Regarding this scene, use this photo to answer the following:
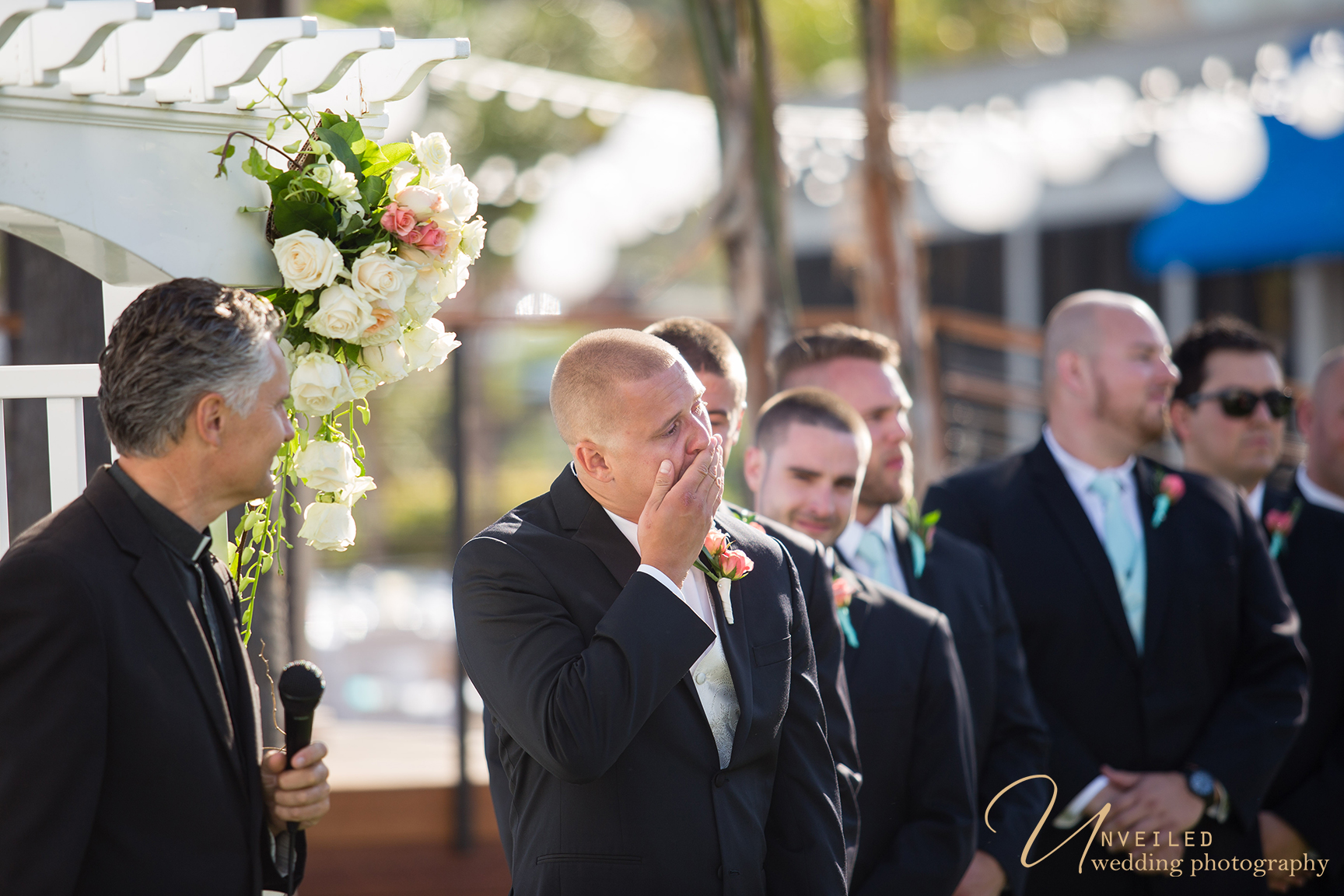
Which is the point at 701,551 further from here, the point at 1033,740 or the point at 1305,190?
the point at 1305,190

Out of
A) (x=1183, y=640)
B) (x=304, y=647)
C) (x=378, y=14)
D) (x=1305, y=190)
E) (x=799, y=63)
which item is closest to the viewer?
(x=1183, y=640)

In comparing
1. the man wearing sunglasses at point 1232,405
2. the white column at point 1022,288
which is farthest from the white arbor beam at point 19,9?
A: the white column at point 1022,288

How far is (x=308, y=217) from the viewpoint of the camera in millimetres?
2482

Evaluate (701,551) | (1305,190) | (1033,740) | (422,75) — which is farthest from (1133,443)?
(1305,190)

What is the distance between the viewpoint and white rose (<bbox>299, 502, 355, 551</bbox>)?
8.31 feet

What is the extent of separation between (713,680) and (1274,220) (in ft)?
32.8

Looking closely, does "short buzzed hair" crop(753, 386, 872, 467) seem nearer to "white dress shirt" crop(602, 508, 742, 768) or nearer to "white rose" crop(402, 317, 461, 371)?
"white dress shirt" crop(602, 508, 742, 768)

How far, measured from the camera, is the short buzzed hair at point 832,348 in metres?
4.07

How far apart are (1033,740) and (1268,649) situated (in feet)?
3.32

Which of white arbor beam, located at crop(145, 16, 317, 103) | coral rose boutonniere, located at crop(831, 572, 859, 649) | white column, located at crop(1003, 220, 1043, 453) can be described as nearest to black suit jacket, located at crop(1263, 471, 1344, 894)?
coral rose boutonniere, located at crop(831, 572, 859, 649)

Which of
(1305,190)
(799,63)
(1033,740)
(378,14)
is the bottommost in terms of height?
(1033,740)

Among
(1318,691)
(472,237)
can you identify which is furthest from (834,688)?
(1318,691)

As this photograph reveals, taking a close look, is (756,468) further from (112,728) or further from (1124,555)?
(112,728)

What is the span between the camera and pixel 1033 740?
359 centimetres
